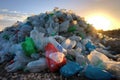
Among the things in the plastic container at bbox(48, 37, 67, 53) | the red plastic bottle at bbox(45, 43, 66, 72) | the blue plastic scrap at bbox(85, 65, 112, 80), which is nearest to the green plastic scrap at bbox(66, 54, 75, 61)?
the plastic container at bbox(48, 37, 67, 53)

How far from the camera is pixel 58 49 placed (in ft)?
16.4

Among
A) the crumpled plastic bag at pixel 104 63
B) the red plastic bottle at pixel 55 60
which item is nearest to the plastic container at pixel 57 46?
the red plastic bottle at pixel 55 60

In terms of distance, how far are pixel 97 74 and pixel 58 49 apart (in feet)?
4.10

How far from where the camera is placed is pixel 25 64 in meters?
5.04

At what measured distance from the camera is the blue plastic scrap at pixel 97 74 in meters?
4.01

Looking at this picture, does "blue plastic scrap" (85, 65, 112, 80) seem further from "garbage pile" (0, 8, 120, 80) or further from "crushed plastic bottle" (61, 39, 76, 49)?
"crushed plastic bottle" (61, 39, 76, 49)

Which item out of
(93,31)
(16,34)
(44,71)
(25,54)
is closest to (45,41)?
(25,54)

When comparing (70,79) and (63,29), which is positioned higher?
(63,29)

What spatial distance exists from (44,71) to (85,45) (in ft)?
5.71

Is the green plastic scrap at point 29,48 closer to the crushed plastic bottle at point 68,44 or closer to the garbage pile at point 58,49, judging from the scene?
the garbage pile at point 58,49

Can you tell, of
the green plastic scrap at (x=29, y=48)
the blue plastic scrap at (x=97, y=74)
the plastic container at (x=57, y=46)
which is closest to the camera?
the blue plastic scrap at (x=97, y=74)

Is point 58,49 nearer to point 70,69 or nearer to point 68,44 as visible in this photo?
point 68,44

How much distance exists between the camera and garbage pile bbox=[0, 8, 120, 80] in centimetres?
432

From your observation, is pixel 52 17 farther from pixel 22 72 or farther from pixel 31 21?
pixel 22 72
